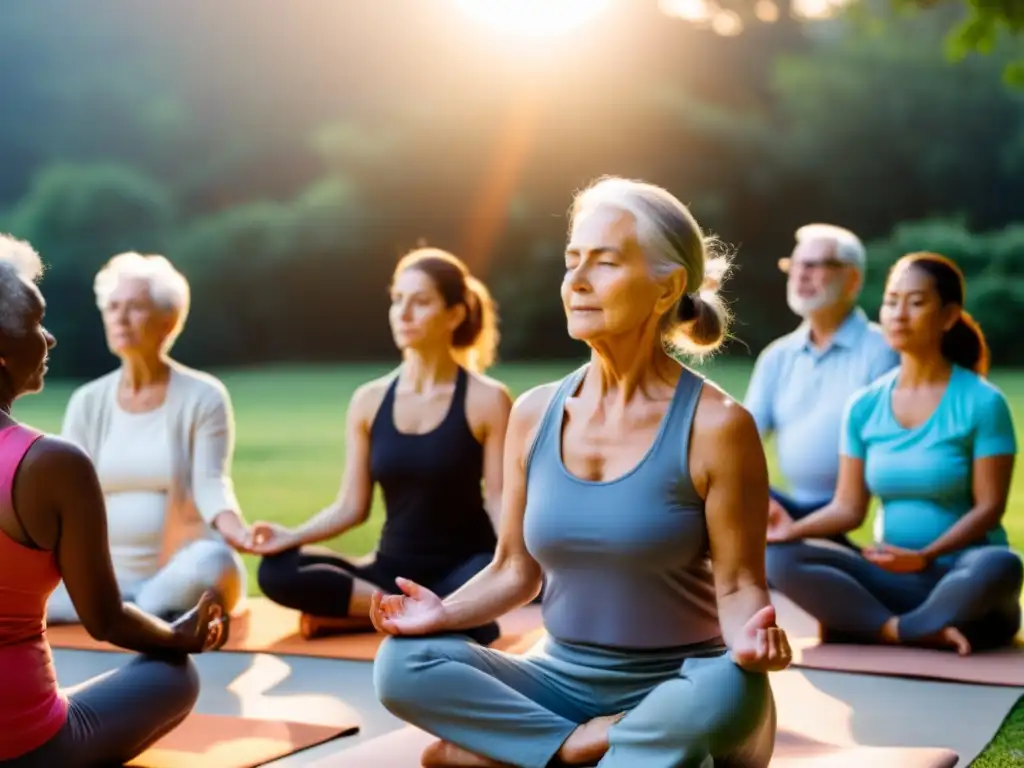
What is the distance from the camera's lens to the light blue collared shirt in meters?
6.03

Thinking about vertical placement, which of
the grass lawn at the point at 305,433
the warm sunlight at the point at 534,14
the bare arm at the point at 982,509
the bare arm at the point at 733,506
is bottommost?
the grass lawn at the point at 305,433

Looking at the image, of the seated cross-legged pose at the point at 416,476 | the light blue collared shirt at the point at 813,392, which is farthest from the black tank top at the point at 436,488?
the light blue collared shirt at the point at 813,392

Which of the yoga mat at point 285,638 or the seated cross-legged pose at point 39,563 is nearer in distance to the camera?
the seated cross-legged pose at point 39,563

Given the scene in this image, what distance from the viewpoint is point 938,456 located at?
16.6 ft

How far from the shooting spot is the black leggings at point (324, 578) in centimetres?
521

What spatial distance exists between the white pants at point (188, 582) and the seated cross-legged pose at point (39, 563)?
201cm

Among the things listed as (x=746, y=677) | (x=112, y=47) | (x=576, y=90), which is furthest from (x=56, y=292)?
(x=746, y=677)

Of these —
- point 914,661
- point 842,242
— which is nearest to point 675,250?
point 914,661

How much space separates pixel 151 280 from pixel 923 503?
285cm

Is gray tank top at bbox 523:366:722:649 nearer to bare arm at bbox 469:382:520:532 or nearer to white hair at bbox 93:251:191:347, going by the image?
bare arm at bbox 469:382:520:532

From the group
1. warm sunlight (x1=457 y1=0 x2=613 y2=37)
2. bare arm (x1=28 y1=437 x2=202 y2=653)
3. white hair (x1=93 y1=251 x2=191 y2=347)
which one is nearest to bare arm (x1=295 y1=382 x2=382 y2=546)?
white hair (x1=93 y1=251 x2=191 y2=347)

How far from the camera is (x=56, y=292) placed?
2147 cm

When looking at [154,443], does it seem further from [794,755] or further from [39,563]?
[794,755]

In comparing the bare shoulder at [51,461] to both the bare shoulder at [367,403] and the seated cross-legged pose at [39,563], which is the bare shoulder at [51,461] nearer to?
the seated cross-legged pose at [39,563]
